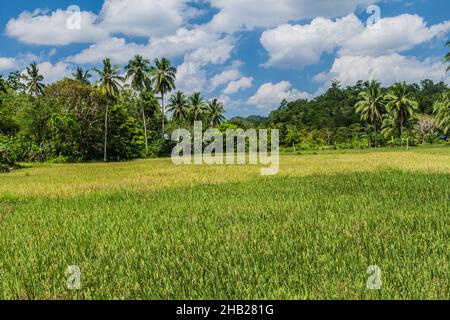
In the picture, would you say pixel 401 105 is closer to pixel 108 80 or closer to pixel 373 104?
pixel 373 104

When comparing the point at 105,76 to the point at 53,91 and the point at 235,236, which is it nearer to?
the point at 53,91

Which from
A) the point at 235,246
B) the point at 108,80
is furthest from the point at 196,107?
the point at 235,246

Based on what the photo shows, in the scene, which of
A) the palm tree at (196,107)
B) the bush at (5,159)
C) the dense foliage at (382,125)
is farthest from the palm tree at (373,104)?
the bush at (5,159)

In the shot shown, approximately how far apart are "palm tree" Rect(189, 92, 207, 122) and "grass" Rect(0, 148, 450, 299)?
176 ft

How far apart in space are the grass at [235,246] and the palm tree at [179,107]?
52635 mm

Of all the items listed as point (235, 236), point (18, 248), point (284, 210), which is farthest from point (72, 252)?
point (284, 210)

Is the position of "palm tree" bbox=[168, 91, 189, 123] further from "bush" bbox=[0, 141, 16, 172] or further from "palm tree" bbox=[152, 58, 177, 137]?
"bush" bbox=[0, 141, 16, 172]

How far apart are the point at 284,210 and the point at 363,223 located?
212 cm

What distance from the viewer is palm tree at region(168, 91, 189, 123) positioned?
6284cm

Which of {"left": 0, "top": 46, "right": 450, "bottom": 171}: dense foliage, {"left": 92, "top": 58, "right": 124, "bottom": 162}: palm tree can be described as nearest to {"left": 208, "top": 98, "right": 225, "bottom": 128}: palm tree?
{"left": 0, "top": 46, "right": 450, "bottom": 171}: dense foliage

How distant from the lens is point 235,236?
247 inches

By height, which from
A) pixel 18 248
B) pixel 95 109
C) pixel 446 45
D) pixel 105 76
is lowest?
pixel 18 248

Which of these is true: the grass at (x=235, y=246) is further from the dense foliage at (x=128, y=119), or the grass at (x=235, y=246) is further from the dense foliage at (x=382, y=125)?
the dense foliage at (x=382, y=125)
